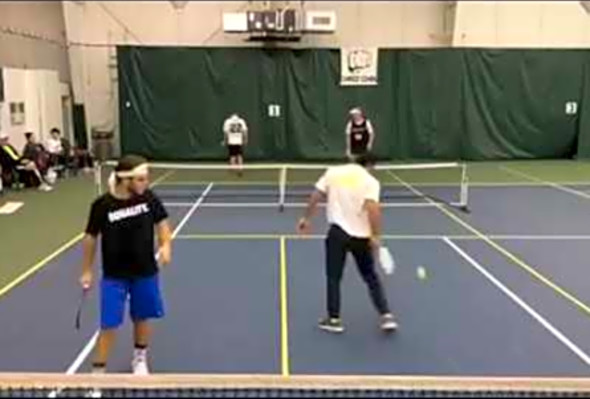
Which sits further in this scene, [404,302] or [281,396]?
[404,302]

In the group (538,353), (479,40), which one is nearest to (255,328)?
(538,353)

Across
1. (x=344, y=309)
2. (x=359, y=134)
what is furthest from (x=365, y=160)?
(x=359, y=134)

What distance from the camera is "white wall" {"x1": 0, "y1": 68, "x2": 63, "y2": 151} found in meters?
17.1

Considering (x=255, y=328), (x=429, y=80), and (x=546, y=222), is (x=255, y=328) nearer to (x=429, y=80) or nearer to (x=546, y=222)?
(x=546, y=222)

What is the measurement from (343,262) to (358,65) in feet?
56.0

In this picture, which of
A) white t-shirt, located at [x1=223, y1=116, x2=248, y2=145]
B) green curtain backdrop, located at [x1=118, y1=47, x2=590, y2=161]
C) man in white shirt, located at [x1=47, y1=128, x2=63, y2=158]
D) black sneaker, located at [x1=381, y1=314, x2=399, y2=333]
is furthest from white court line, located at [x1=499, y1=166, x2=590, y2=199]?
man in white shirt, located at [x1=47, y1=128, x2=63, y2=158]

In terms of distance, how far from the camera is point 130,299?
5.28 metres

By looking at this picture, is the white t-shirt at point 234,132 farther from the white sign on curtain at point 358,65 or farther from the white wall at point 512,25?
the white wall at point 512,25

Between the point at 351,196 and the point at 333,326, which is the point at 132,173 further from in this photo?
the point at 333,326

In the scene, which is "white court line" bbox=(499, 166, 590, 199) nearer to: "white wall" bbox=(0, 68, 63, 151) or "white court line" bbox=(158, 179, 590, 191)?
"white court line" bbox=(158, 179, 590, 191)

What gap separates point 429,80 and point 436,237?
1317 cm

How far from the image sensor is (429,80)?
22984mm

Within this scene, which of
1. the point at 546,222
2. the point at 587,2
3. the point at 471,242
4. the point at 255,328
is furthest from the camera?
the point at 546,222

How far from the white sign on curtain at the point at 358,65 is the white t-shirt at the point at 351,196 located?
662 inches
